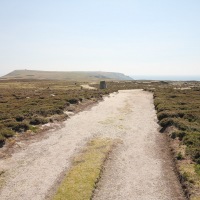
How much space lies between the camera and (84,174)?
15898 millimetres

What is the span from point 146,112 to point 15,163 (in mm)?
24496

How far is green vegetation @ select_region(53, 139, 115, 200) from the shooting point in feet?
44.5

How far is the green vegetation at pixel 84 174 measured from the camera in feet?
44.5

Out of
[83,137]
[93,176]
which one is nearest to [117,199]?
[93,176]

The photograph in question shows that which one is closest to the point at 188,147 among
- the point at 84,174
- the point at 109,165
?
the point at 109,165

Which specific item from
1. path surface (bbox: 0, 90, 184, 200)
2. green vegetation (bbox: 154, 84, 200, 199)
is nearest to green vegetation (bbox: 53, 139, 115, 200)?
path surface (bbox: 0, 90, 184, 200)

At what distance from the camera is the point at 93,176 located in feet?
51.1

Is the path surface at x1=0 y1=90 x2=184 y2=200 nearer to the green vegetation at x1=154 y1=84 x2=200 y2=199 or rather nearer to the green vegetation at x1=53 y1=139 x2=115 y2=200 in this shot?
the green vegetation at x1=53 y1=139 x2=115 y2=200

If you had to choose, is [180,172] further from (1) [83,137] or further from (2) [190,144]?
(1) [83,137]

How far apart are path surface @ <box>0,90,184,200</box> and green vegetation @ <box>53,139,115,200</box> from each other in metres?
0.52

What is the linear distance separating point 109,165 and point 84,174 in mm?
2391

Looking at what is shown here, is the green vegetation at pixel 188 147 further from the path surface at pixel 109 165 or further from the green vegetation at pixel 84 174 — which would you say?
the green vegetation at pixel 84 174

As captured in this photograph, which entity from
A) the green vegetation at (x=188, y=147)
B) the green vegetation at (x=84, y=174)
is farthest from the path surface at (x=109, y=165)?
the green vegetation at (x=188, y=147)

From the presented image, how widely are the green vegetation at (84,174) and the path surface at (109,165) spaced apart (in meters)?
0.52
